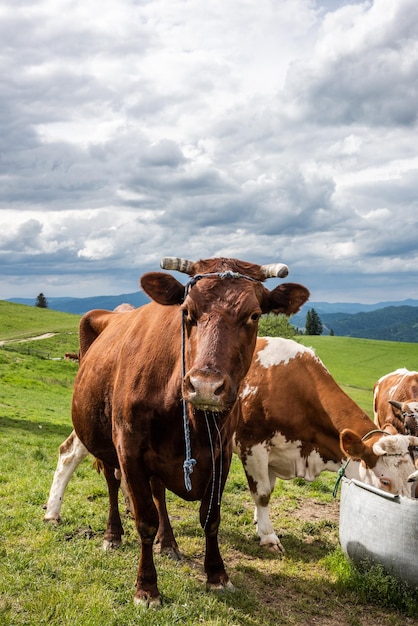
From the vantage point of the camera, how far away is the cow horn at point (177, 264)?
4.83 m

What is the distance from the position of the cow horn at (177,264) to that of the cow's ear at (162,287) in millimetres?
101

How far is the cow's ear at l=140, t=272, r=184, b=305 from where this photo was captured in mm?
4906

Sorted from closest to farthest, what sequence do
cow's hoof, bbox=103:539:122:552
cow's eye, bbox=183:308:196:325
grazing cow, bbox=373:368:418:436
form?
cow's eye, bbox=183:308:196:325, cow's hoof, bbox=103:539:122:552, grazing cow, bbox=373:368:418:436

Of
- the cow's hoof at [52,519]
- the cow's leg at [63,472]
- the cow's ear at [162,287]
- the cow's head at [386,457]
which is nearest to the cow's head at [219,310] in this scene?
the cow's ear at [162,287]

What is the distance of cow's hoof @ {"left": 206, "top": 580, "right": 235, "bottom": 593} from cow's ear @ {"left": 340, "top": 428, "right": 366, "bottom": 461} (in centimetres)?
189

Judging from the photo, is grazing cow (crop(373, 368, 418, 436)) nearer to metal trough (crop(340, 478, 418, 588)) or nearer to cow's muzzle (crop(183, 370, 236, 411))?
metal trough (crop(340, 478, 418, 588))

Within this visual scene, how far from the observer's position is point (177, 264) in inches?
191

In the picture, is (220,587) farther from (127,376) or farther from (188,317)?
(188,317)

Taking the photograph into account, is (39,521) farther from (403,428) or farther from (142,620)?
(403,428)

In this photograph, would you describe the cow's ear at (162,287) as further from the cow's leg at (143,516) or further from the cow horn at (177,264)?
the cow's leg at (143,516)

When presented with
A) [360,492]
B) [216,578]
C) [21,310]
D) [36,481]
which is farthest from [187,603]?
[21,310]

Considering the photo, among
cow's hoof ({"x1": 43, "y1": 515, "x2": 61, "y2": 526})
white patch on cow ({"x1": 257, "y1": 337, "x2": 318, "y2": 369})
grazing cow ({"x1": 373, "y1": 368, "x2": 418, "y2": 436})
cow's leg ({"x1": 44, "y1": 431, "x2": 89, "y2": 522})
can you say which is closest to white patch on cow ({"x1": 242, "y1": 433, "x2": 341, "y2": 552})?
white patch on cow ({"x1": 257, "y1": 337, "x2": 318, "y2": 369})

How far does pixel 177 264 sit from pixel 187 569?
337 centimetres

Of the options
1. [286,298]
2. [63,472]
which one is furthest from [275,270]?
[63,472]
